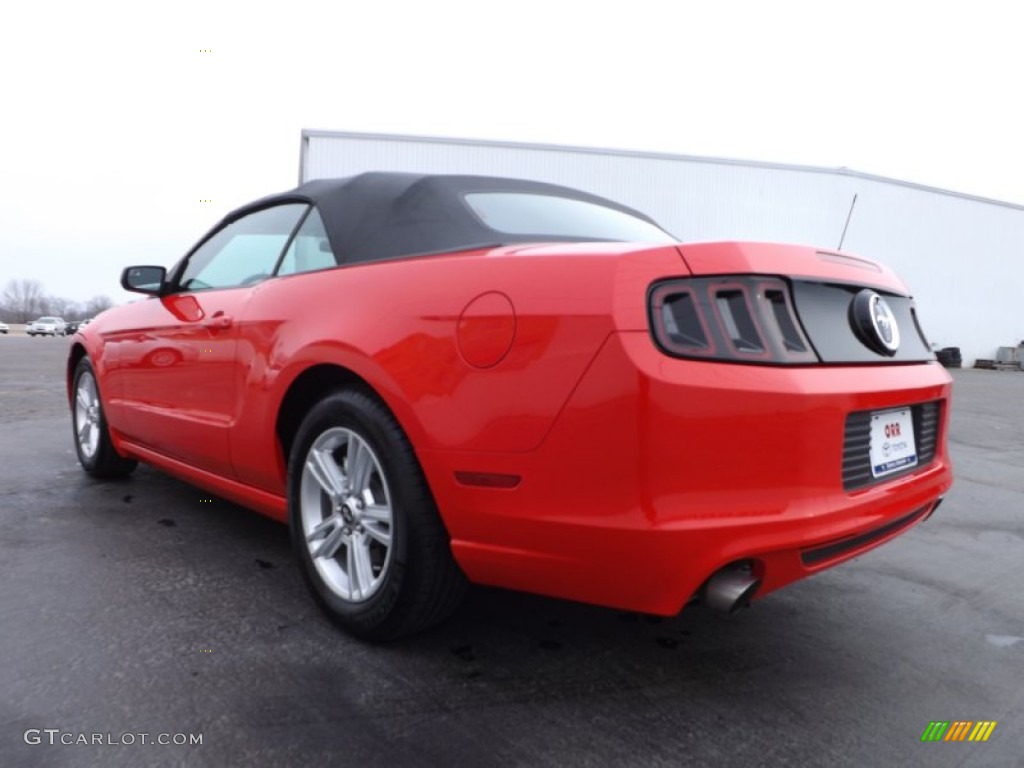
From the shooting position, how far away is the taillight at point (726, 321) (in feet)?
5.28

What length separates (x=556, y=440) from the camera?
5.45 feet

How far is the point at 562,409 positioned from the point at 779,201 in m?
25.2

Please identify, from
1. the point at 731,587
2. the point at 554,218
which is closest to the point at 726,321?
the point at 731,587

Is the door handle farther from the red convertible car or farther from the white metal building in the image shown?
the white metal building

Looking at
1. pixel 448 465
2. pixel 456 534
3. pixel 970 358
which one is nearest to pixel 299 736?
pixel 456 534

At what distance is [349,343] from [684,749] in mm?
1325

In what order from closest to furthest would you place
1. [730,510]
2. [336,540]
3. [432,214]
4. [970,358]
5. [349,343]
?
[730,510] → [349,343] → [336,540] → [432,214] → [970,358]

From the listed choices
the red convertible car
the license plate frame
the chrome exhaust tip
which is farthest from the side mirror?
the license plate frame

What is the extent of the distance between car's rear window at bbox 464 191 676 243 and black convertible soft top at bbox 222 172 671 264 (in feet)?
0.11

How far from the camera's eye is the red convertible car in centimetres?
158

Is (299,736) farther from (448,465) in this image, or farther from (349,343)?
(349,343)

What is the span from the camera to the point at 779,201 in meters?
24.5

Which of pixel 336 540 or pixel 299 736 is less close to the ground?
pixel 336 540

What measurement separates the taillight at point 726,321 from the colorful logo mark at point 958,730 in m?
0.92
